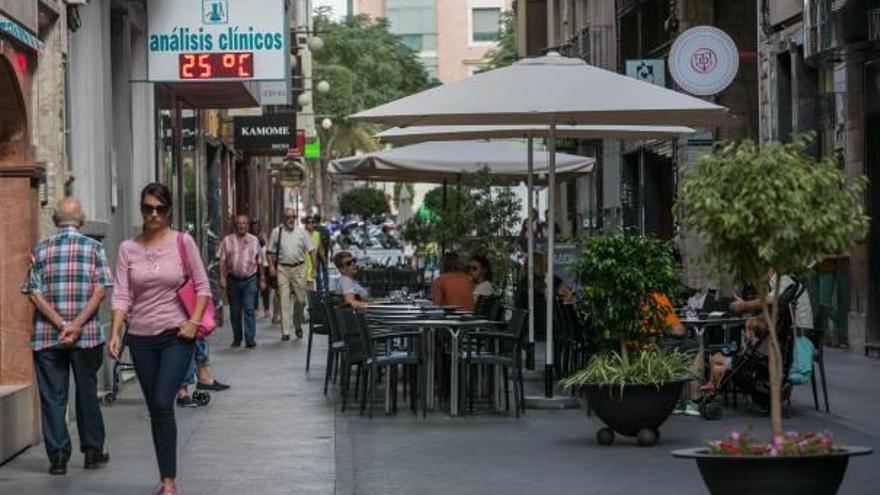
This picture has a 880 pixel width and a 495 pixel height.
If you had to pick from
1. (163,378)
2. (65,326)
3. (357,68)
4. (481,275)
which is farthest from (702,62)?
(357,68)

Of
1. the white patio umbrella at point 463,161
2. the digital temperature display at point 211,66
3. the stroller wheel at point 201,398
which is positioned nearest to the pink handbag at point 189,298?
the stroller wheel at point 201,398

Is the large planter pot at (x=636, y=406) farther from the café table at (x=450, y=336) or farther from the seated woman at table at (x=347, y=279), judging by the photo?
the seated woman at table at (x=347, y=279)

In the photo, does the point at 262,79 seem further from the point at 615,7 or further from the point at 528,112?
the point at 615,7

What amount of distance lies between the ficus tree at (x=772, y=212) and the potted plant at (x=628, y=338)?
4.06 meters

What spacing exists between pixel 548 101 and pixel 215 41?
5.78 m

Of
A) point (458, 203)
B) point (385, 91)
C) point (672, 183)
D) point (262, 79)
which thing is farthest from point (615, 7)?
point (385, 91)

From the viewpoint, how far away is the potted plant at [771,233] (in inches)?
347

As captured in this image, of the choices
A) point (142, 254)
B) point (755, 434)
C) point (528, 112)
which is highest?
point (528, 112)

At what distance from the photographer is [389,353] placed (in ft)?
52.9

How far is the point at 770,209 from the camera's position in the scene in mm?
9086

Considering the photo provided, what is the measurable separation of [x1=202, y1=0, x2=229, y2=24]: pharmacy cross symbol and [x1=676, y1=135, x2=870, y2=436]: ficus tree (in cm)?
1158

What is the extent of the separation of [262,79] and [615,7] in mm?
21919

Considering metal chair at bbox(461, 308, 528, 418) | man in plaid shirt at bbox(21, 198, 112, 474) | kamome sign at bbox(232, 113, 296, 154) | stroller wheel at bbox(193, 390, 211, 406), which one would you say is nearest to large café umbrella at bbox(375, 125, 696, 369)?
metal chair at bbox(461, 308, 528, 418)

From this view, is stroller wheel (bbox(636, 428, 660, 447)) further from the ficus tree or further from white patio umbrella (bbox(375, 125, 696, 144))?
white patio umbrella (bbox(375, 125, 696, 144))
